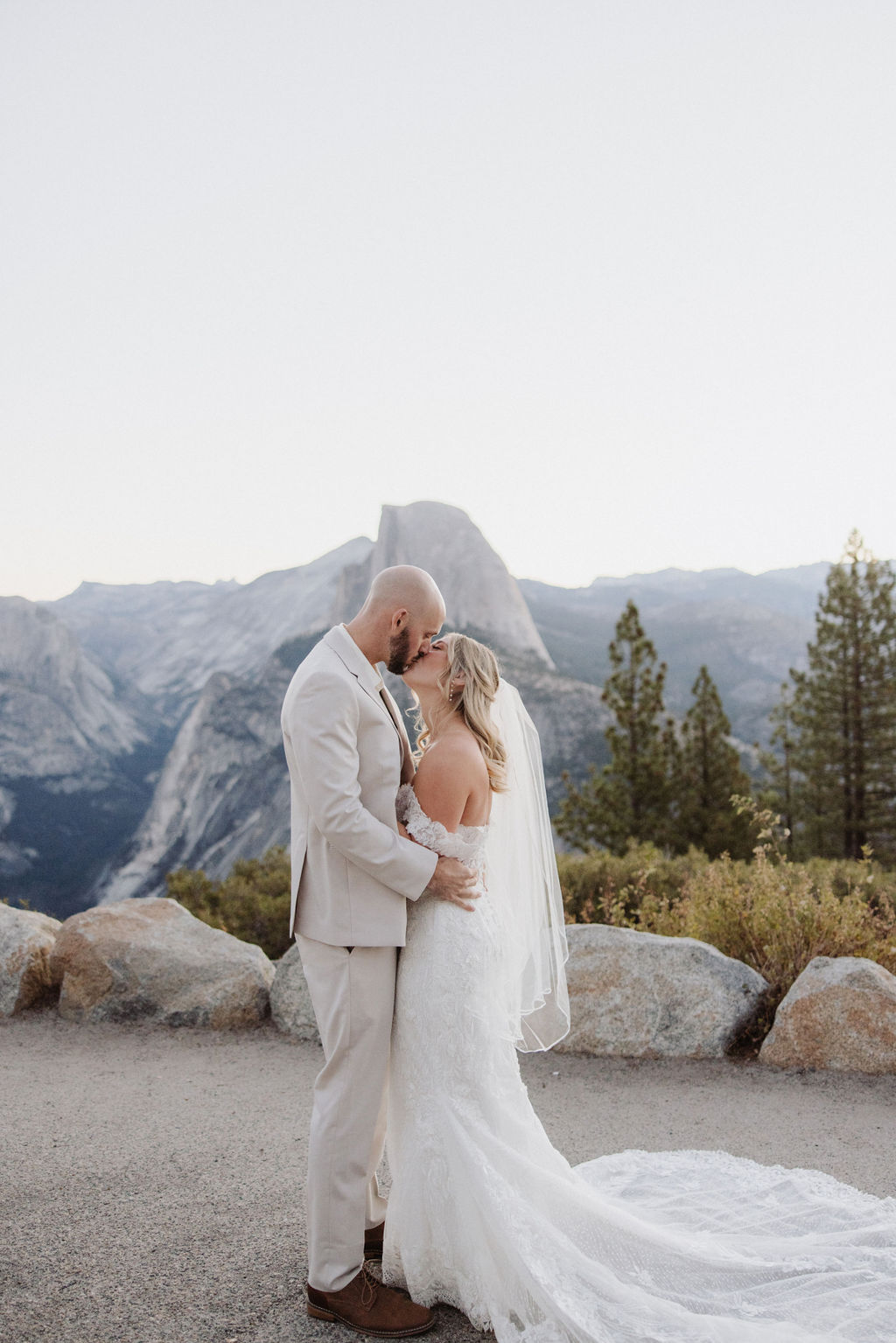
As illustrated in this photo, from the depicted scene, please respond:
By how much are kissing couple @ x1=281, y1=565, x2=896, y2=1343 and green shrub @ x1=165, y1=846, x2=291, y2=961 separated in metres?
6.92

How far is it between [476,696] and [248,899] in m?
8.64

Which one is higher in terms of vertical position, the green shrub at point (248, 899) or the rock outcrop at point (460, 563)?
the rock outcrop at point (460, 563)

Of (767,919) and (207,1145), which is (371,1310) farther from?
(767,919)

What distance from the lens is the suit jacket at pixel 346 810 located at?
3219 millimetres

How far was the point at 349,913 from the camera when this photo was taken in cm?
332

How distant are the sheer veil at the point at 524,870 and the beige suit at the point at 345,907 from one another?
2.29 feet

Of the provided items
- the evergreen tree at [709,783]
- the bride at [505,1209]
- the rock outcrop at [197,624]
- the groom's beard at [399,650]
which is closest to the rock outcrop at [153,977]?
the bride at [505,1209]

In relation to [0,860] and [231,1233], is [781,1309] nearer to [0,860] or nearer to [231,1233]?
[231,1233]

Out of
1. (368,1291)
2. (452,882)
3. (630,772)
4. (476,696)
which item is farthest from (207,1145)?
(630,772)

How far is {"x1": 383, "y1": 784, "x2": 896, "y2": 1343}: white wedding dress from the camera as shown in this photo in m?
3.07

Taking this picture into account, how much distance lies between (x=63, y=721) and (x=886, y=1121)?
9798cm

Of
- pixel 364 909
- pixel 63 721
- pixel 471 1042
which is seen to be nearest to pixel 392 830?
pixel 364 909

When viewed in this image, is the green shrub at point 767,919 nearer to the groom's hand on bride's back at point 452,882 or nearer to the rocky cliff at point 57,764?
the groom's hand on bride's back at point 452,882

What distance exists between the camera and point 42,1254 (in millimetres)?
3729
